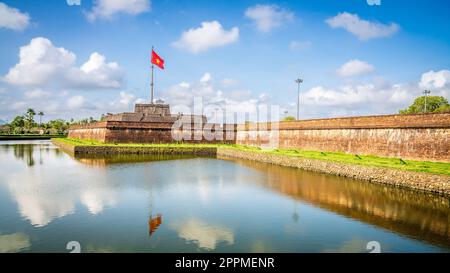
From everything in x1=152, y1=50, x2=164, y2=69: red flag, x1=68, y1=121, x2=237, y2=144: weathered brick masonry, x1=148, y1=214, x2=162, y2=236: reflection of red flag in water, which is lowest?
x1=148, y1=214, x2=162, y2=236: reflection of red flag in water

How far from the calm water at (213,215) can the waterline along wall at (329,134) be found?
14.5ft

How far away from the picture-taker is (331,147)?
21094 mm

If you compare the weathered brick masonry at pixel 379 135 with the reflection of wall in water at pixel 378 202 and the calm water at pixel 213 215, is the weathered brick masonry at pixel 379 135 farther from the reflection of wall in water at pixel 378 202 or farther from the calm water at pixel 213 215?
the calm water at pixel 213 215

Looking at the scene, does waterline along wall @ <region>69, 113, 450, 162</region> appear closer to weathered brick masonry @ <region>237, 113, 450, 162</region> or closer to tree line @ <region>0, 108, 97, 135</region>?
weathered brick masonry @ <region>237, 113, 450, 162</region>

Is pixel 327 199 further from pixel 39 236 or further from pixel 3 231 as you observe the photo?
pixel 3 231

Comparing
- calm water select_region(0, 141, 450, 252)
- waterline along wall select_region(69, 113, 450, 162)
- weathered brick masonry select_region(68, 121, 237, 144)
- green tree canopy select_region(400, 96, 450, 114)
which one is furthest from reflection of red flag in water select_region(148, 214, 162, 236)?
green tree canopy select_region(400, 96, 450, 114)

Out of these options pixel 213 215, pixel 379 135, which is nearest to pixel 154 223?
pixel 213 215

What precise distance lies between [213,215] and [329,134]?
49.6 feet

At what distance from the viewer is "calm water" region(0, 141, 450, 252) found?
21.0 ft

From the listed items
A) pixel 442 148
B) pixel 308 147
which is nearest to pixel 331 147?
pixel 308 147

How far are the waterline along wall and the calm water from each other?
441cm

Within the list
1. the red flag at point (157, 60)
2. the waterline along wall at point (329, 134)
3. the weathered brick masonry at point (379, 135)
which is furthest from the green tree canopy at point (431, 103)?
the red flag at point (157, 60)

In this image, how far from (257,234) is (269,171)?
33.7 feet

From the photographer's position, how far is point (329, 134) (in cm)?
2144
